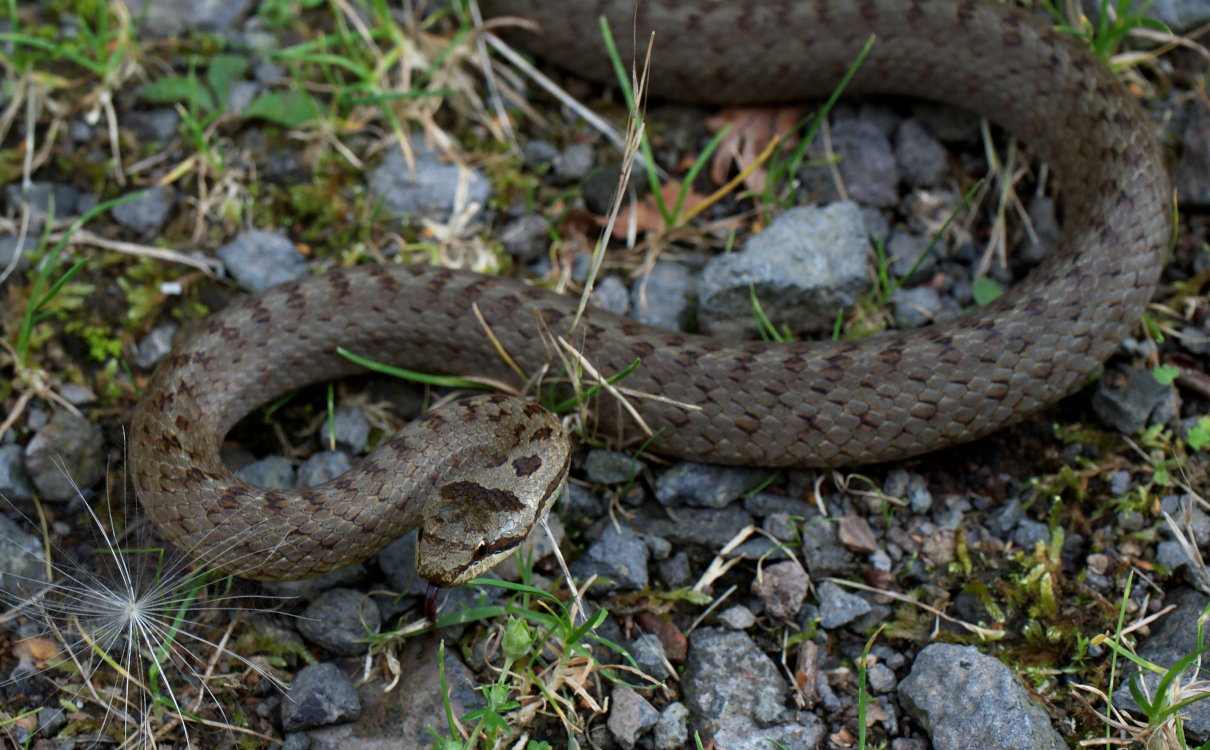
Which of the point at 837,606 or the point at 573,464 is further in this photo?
the point at 573,464

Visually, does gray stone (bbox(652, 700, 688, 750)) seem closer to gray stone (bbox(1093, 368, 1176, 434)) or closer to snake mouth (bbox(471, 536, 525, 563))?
snake mouth (bbox(471, 536, 525, 563))

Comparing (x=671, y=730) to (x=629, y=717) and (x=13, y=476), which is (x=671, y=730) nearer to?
(x=629, y=717)

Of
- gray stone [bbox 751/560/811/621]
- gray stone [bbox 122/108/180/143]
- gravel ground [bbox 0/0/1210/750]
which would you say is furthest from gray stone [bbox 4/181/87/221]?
gray stone [bbox 751/560/811/621]

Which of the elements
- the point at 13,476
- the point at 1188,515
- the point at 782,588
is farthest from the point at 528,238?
the point at 1188,515

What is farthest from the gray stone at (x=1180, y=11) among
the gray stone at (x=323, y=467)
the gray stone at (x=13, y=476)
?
the gray stone at (x=13, y=476)

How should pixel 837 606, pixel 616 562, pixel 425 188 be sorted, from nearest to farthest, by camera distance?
1. pixel 837 606
2. pixel 616 562
3. pixel 425 188

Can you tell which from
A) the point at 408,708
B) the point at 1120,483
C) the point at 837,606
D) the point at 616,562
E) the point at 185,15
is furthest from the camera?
the point at 185,15

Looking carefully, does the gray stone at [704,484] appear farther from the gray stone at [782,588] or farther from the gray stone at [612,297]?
the gray stone at [612,297]
